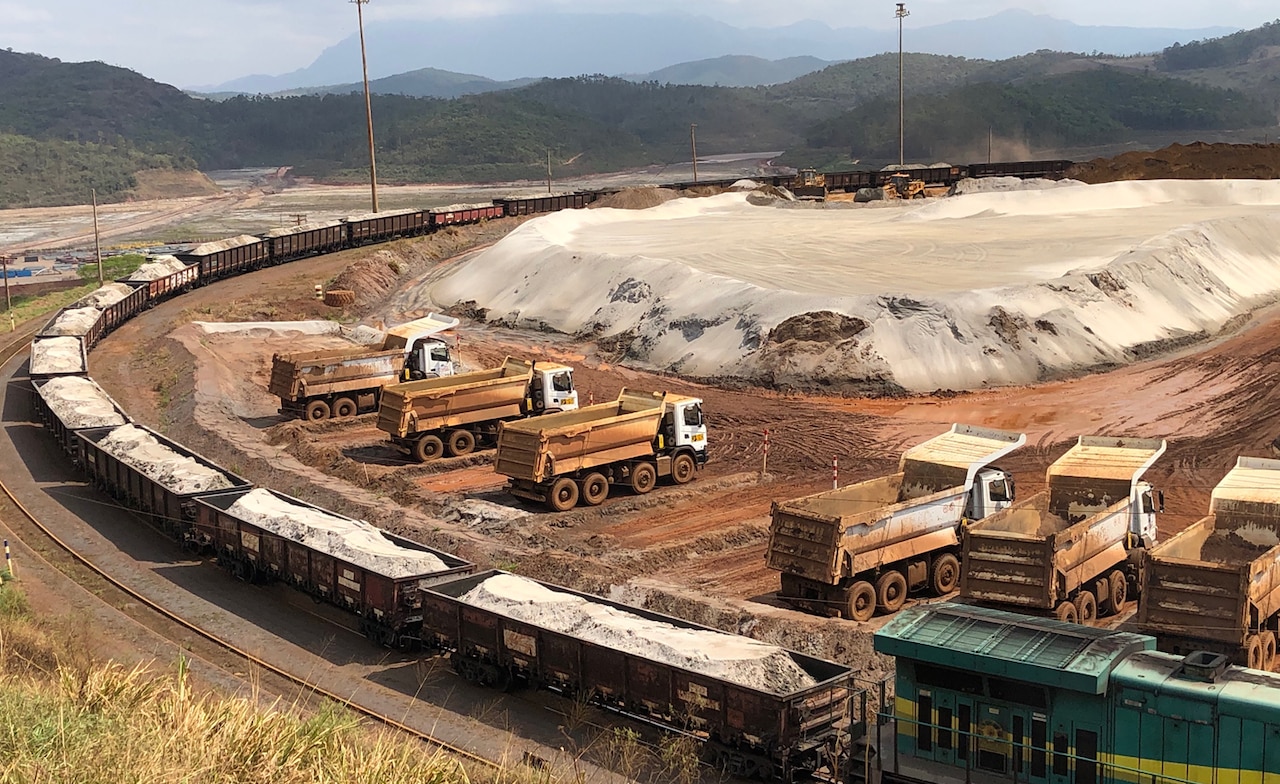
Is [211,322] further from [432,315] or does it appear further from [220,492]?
[220,492]

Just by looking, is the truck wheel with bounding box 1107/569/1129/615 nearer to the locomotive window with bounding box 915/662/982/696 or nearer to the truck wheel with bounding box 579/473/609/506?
the locomotive window with bounding box 915/662/982/696

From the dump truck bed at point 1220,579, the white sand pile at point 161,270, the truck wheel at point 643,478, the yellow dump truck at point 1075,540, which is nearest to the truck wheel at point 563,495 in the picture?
the truck wheel at point 643,478

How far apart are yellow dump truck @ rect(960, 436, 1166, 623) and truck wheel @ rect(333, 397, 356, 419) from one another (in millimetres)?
26901

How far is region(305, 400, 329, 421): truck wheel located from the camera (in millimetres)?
44812

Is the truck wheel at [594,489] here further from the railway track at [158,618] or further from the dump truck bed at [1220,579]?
the dump truck bed at [1220,579]

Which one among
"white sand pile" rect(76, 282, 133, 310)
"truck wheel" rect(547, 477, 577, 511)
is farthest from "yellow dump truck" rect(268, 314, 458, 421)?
"white sand pile" rect(76, 282, 133, 310)

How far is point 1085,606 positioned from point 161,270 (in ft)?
198

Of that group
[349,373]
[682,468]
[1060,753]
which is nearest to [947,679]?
[1060,753]

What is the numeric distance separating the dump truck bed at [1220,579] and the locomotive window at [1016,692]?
18.3 ft

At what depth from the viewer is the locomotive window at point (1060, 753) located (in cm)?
1648

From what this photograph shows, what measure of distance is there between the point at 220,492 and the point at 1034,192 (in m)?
60.9

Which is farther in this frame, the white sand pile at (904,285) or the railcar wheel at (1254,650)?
the white sand pile at (904,285)

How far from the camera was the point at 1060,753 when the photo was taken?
16.5 m

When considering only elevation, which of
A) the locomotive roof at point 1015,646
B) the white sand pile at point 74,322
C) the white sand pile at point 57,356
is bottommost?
the locomotive roof at point 1015,646
